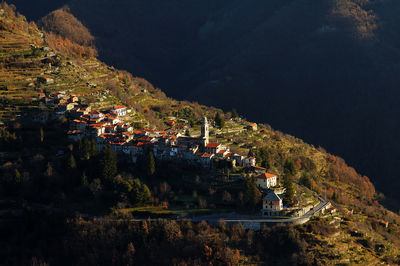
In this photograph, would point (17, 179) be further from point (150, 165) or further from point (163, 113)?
point (163, 113)

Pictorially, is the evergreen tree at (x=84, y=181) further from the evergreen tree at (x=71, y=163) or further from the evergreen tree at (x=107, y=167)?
the evergreen tree at (x=71, y=163)

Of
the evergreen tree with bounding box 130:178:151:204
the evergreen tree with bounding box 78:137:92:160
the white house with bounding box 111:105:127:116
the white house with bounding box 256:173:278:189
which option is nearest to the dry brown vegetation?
the white house with bounding box 111:105:127:116

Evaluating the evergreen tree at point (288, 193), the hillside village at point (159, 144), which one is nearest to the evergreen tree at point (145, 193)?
the hillside village at point (159, 144)

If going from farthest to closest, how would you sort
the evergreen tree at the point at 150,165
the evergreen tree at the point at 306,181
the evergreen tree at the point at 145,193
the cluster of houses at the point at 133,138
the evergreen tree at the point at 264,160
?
the evergreen tree at the point at 306,181, the evergreen tree at the point at 264,160, the cluster of houses at the point at 133,138, the evergreen tree at the point at 150,165, the evergreen tree at the point at 145,193

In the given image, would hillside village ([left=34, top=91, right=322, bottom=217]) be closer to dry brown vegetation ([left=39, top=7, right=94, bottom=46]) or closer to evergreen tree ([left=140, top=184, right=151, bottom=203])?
evergreen tree ([left=140, top=184, right=151, bottom=203])

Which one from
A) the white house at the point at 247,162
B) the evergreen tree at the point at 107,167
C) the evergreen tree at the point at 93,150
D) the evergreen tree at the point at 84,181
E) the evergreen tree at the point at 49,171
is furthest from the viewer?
the white house at the point at 247,162

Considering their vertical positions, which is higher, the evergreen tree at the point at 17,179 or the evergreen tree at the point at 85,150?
the evergreen tree at the point at 85,150
